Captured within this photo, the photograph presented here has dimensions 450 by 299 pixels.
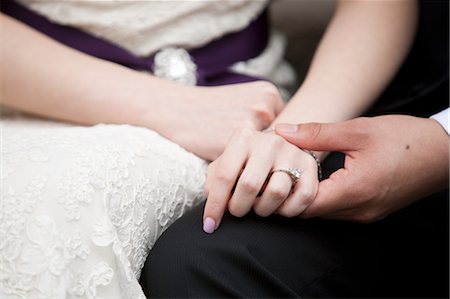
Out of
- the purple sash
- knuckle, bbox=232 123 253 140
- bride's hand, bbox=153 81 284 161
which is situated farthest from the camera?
the purple sash

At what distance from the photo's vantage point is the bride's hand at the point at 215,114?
2.73ft

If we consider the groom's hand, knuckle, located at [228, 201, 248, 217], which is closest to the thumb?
the groom's hand

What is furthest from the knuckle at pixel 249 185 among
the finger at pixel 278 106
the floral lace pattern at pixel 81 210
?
the finger at pixel 278 106

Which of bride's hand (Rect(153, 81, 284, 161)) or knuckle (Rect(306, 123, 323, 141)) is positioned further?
bride's hand (Rect(153, 81, 284, 161))

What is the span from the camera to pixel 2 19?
89 centimetres

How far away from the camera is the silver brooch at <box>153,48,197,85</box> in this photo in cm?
96

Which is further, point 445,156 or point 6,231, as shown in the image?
point 445,156

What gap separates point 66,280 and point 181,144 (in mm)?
273

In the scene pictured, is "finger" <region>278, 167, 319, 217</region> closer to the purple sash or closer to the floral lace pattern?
the floral lace pattern

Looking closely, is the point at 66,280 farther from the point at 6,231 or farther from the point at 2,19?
the point at 2,19

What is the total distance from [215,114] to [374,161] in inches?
9.4

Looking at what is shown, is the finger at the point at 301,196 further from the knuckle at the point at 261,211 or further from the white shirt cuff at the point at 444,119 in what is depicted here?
the white shirt cuff at the point at 444,119

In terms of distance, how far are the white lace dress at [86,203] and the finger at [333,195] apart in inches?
6.7

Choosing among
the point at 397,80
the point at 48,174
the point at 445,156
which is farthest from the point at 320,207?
the point at 397,80
